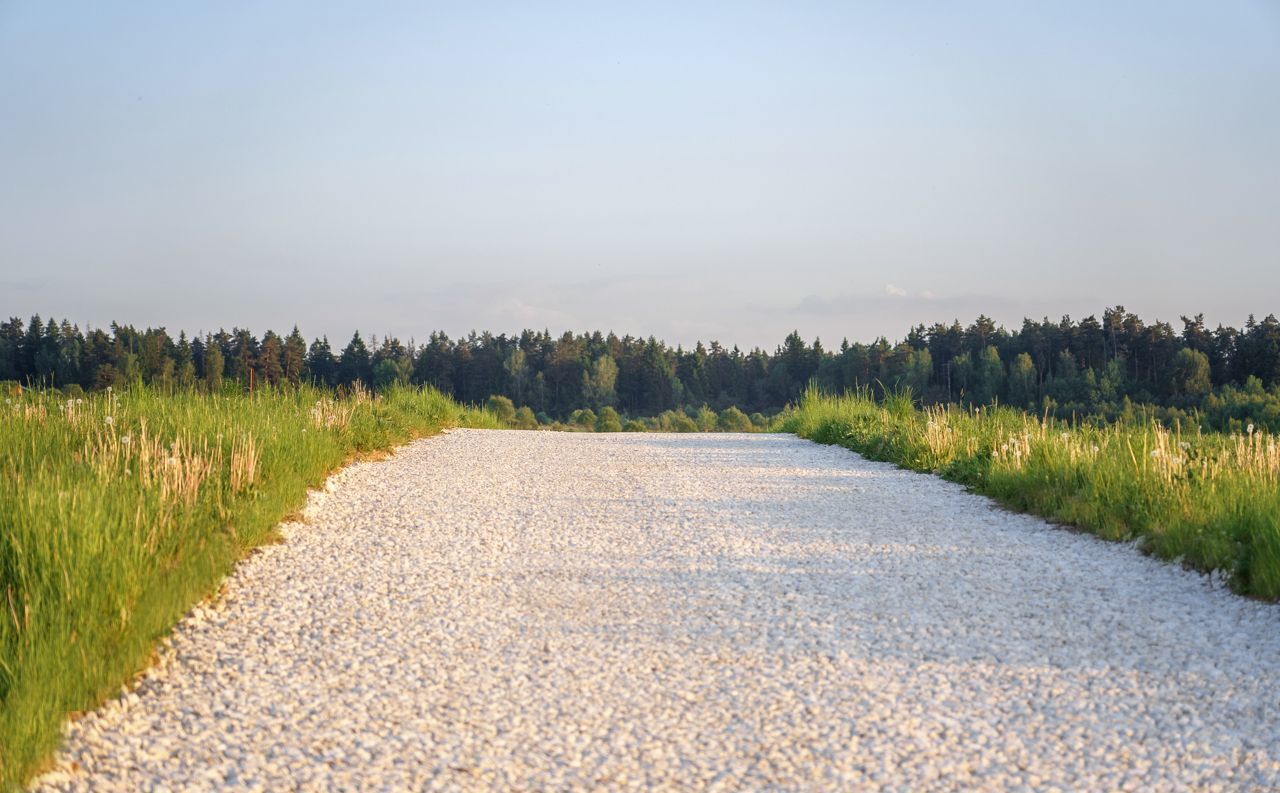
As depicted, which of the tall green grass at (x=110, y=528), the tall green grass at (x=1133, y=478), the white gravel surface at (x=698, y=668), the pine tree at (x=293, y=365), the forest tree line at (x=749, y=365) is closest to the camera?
the white gravel surface at (x=698, y=668)

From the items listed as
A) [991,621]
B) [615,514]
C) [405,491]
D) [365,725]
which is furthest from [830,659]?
[405,491]

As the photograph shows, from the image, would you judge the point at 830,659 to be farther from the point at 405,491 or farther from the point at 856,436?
the point at 856,436

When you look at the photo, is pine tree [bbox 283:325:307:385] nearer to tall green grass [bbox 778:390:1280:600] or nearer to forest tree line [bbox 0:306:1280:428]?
forest tree line [bbox 0:306:1280:428]

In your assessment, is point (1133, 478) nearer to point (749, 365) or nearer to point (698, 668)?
point (698, 668)

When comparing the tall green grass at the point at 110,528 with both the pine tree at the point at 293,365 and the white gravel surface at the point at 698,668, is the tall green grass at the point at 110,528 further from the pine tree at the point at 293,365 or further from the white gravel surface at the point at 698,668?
the pine tree at the point at 293,365

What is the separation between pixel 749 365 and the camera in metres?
100

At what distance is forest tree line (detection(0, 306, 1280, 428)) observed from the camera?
133ft

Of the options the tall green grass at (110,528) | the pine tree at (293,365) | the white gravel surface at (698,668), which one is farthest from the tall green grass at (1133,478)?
the pine tree at (293,365)

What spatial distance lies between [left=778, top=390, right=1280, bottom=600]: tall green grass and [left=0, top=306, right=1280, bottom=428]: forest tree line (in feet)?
Result: 16.0

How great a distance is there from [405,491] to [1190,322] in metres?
58.2

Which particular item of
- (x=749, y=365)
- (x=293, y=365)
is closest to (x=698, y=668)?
(x=293, y=365)

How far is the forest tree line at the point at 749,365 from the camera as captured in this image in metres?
40.6

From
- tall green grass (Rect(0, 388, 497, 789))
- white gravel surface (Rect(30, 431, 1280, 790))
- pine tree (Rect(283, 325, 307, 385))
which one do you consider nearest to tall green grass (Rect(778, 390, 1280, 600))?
white gravel surface (Rect(30, 431, 1280, 790))

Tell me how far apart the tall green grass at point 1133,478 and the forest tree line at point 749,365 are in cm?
487
